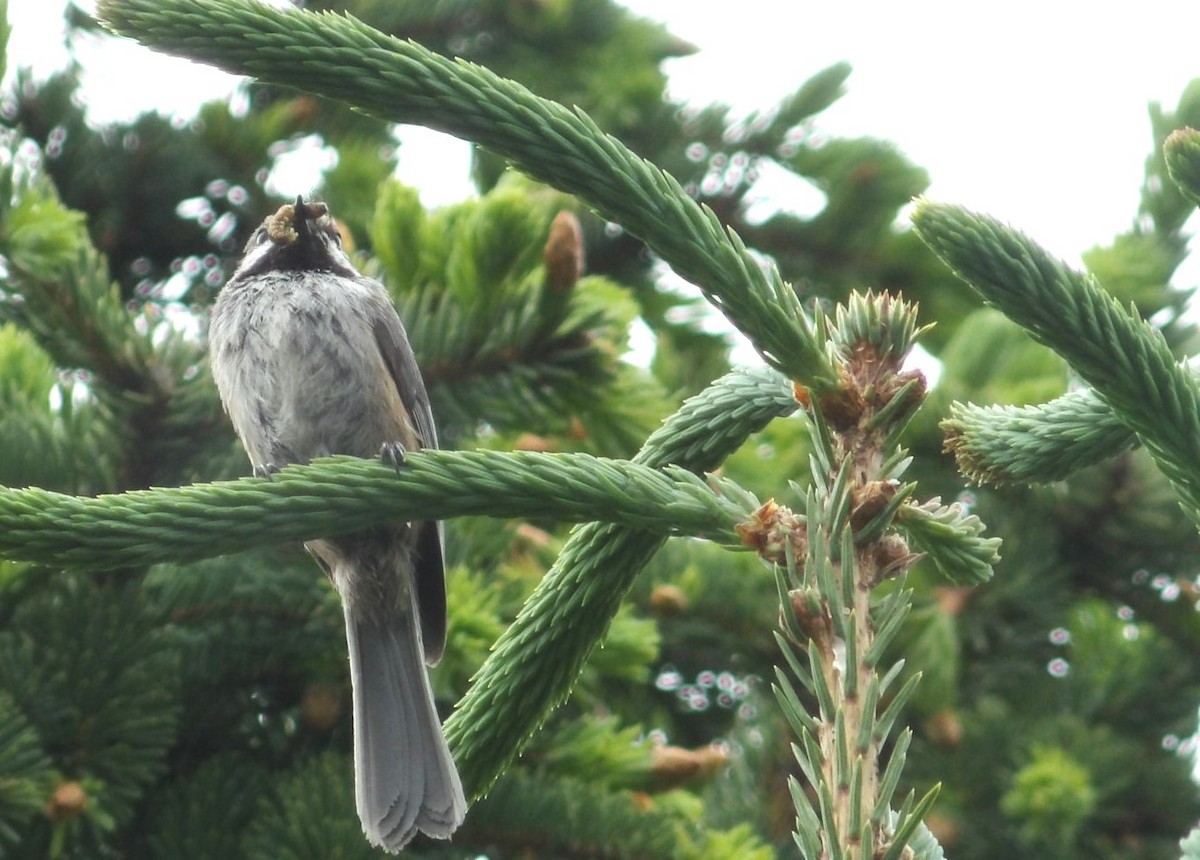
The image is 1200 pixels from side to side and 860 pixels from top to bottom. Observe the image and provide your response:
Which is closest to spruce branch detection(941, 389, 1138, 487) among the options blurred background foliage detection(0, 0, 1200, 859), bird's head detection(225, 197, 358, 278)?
blurred background foliage detection(0, 0, 1200, 859)

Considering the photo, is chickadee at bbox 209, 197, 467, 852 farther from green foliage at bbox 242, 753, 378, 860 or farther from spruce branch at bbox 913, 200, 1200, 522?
spruce branch at bbox 913, 200, 1200, 522

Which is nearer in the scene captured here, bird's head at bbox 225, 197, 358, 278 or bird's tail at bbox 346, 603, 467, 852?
bird's tail at bbox 346, 603, 467, 852

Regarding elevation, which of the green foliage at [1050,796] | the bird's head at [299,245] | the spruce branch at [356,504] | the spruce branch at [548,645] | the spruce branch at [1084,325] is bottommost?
the green foliage at [1050,796]

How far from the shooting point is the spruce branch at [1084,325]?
59.6 inches

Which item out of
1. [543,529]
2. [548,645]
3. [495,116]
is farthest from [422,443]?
[495,116]

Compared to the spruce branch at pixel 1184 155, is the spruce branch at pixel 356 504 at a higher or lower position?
lower

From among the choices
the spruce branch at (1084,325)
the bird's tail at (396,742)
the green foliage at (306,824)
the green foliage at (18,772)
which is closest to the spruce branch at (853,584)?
the spruce branch at (1084,325)

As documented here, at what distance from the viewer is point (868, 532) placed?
145 centimetres

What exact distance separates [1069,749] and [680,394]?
143 cm

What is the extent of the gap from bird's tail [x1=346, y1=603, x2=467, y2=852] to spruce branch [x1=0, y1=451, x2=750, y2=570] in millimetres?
406

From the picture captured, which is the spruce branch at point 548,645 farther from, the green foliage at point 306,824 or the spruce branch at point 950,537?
the green foliage at point 306,824

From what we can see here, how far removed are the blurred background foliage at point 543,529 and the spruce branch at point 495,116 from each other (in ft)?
4.35

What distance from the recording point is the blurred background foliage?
2.61m

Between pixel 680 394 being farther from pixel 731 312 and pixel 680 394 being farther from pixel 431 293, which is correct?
pixel 731 312
